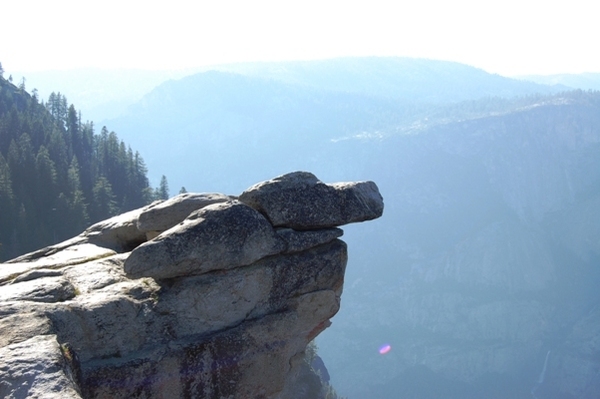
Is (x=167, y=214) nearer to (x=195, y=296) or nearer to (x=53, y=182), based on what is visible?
(x=195, y=296)

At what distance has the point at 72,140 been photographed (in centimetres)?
17100

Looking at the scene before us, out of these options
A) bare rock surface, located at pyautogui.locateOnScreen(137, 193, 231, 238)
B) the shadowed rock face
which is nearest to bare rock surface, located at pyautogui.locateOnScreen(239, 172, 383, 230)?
the shadowed rock face

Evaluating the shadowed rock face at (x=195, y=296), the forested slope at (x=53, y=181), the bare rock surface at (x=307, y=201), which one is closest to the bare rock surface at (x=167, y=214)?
the shadowed rock face at (x=195, y=296)

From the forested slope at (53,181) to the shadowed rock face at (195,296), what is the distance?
253ft

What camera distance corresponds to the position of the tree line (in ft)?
330

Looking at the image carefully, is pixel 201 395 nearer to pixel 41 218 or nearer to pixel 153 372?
pixel 153 372

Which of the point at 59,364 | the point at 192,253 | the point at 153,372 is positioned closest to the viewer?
the point at 59,364

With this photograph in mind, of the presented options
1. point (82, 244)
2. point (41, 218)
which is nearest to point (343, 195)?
point (82, 244)

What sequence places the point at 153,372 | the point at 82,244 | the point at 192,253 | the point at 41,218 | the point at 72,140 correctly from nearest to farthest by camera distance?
the point at 153,372 → the point at 192,253 → the point at 82,244 → the point at 41,218 → the point at 72,140

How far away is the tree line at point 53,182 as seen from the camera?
3964 inches

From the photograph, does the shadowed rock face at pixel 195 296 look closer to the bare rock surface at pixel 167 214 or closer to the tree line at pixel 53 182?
the bare rock surface at pixel 167 214

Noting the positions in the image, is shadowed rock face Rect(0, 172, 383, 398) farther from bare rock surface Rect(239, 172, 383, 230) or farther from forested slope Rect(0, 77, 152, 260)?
forested slope Rect(0, 77, 152, 260)

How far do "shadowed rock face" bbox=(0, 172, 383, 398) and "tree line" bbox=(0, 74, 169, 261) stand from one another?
71.0m

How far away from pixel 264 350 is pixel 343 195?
5437mm
